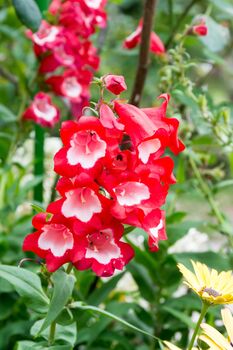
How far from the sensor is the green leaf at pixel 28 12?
1026 millimetres

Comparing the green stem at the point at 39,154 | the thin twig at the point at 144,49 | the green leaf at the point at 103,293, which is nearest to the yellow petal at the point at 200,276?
the green leaf at the point at 103,293

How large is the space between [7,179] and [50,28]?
0.83 ft

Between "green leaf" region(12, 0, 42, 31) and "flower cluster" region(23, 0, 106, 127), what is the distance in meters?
0.11

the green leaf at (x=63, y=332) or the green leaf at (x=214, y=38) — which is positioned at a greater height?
the green leaf at (x=214, y=38)

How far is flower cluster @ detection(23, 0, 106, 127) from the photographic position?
116cm

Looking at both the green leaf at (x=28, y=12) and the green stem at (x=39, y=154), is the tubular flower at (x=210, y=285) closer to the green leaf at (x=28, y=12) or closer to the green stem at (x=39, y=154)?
the green leaf at (x=28, y=12)

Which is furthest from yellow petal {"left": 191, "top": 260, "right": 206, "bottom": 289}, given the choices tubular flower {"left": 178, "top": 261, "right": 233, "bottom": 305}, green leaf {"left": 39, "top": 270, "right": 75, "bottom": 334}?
green leaf {"left": 39, "top": 270, "right": 75, "bottom": 334}

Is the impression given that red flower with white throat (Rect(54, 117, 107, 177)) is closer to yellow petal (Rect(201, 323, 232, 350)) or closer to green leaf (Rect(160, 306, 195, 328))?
yellow petal (Rect(201, 323, 232, 350))

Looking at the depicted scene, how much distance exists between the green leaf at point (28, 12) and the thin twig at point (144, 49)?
0.17 meters

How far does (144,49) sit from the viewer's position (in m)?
1.15

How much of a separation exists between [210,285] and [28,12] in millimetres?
470

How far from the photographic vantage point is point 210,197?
1188 millimetres

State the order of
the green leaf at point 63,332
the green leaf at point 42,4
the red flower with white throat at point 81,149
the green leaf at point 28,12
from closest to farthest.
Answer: the red flower with white throat at point 81,149 → the green leaf at point 63,332 → the green leaf at point 28,12 → the green leaf at point 42,4

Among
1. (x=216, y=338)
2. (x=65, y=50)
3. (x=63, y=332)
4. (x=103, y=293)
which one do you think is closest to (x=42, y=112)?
(x=65, y=50)
